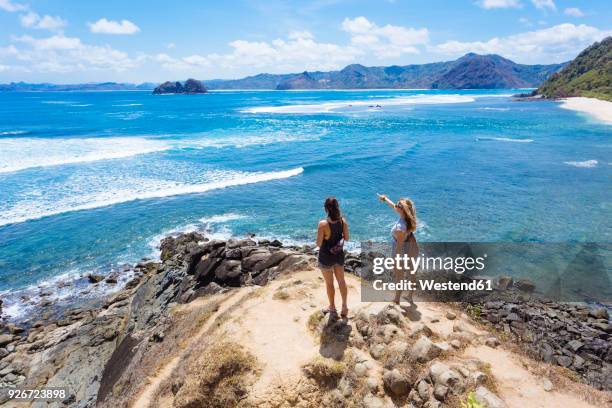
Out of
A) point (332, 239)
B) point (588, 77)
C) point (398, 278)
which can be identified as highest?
point (588, 77)

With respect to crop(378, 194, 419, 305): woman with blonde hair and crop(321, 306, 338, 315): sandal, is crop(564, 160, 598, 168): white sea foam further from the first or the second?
crop(321, 306, 338, 315): sandal

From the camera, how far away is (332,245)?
823 cm

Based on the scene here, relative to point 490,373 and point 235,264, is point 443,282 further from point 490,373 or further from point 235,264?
point 235,264

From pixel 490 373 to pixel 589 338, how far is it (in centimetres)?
667

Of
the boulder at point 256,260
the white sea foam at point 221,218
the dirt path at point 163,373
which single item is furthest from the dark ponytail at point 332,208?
the white sea foam at point 221,218

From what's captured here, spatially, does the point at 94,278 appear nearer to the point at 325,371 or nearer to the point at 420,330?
the point at 325,371

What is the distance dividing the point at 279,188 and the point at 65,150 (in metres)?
32.5

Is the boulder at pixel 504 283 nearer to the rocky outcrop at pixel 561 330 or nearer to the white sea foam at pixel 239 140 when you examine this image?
the rocky outcrop at pixel 561 330

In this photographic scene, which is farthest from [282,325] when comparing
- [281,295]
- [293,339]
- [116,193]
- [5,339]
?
[116,193]

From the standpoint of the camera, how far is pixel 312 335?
898 cm

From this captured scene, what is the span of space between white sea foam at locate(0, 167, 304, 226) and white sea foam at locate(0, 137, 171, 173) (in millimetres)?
10961

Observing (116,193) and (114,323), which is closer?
(114,323)

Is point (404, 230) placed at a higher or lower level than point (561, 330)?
higher

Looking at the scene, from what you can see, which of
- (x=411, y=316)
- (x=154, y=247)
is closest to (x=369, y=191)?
(x=154, y=247)
